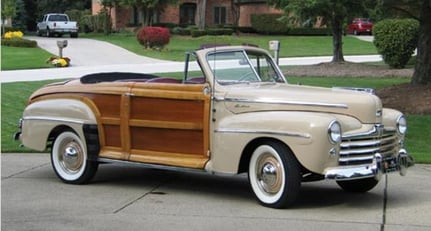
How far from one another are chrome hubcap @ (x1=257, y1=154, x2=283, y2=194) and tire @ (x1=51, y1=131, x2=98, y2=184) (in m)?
2.23

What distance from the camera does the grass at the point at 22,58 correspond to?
2828 centimetres

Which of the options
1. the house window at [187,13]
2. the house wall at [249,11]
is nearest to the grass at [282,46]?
the house wall at [249,11]

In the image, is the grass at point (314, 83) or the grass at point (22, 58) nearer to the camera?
the grass at point (314, 83)

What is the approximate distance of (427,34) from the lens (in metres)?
15.9

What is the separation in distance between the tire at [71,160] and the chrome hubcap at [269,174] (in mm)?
2232

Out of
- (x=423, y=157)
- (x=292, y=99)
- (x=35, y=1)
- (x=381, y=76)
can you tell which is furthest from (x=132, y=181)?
(x=35, y=1)

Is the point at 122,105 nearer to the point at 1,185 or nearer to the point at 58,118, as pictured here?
the point at 58,118

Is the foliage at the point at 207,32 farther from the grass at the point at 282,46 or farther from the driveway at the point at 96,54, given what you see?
the driveway at the point at 96,54

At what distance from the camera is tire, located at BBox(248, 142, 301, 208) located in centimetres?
707

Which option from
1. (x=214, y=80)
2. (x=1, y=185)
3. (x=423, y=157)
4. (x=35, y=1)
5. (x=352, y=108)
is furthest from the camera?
(x=35, y=1)

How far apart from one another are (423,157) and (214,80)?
4398 millimetres

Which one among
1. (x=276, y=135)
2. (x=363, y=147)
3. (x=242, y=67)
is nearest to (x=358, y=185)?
(x=363, y=147)

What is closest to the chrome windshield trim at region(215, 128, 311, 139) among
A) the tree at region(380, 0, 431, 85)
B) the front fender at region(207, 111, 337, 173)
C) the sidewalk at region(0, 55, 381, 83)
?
the front fender at region(207, 111, 337, 173)

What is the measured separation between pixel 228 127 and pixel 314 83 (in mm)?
13294
